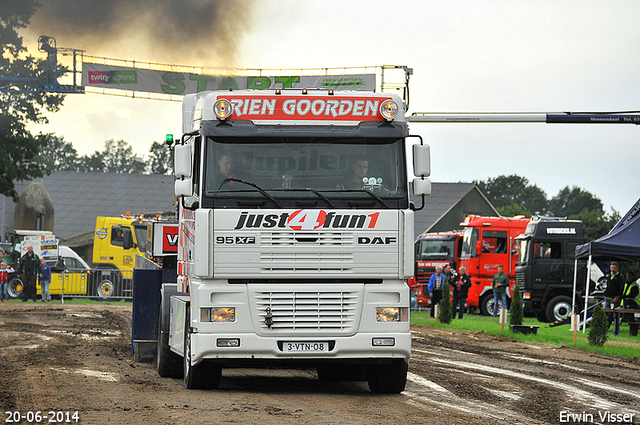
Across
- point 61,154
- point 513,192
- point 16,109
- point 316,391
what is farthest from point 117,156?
point 316,391

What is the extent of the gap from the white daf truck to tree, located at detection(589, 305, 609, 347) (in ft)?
33.2

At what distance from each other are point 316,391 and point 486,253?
79.4ft

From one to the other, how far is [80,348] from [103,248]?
2526 centimetres

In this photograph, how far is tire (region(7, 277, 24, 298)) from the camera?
119ft

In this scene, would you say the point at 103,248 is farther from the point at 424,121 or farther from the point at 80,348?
the point at 80,348

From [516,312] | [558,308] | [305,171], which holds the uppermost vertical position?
[305,171]

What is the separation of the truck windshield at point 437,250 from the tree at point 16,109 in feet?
56.7

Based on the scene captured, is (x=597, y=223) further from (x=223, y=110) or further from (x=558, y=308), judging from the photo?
(x=223, y=110)

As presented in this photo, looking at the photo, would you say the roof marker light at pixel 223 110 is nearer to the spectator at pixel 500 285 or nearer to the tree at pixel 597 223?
the spectator at pixel 500 285

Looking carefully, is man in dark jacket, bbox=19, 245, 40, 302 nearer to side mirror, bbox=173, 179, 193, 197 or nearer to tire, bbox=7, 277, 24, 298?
tire, bbox=7, 277, 24, 298

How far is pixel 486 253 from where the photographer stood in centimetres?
3425

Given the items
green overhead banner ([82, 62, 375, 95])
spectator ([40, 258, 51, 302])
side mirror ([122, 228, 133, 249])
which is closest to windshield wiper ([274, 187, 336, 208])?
green overhead banner ([82, 62, 375, 95])

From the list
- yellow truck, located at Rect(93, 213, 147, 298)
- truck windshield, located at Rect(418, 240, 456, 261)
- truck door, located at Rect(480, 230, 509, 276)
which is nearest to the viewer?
truck door, located at Rect(480, 230, 509, 276)

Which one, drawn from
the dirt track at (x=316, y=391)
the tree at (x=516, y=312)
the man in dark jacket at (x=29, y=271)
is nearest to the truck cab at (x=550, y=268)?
the tree at (x=516, y=312)
